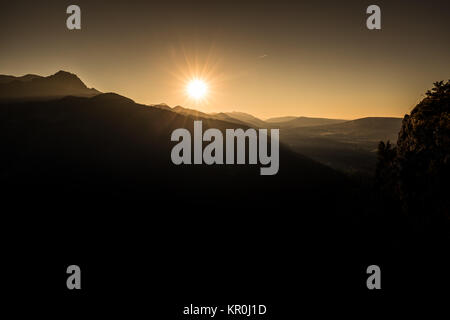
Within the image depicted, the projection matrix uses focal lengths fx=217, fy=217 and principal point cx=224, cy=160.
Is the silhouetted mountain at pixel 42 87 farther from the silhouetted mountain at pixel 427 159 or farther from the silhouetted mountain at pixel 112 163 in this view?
the silhouetted mountain at pixel 427 159

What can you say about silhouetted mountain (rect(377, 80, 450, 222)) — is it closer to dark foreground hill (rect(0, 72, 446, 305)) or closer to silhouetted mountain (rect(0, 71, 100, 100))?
dark foreground hill (rect(0, 72, 446, 305))

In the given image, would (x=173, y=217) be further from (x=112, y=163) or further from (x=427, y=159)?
(x=427, y=159)

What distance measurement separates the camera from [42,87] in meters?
125

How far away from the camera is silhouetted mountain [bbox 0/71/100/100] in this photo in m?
103

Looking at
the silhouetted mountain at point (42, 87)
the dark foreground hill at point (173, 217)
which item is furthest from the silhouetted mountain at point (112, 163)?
the silhouetted mountain at point (42, 87)

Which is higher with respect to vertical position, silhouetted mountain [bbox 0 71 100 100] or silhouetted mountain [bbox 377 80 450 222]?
silhouetted mountain [bbox 0 71 100 100]

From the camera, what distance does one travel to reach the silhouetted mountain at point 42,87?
103 meters

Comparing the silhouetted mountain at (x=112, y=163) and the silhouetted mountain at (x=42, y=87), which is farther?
the silhouetted mountain at (x=42, y=87)

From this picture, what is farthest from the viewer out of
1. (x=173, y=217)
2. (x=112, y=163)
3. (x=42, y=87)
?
(x=42, y=87)

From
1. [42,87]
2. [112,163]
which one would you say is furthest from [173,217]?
[42,87]

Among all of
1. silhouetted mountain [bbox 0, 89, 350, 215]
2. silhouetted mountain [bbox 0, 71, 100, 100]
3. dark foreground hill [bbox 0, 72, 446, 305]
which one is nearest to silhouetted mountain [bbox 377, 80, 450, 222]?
dark foreground hill [bbox 0, 72, 446, 305]

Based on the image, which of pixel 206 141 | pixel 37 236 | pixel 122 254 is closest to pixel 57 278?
pixel 122 254

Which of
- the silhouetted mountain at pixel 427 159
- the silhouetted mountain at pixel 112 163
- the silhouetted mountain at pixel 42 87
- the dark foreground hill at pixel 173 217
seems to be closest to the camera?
the silhouetted mountain at pixel 427 159
